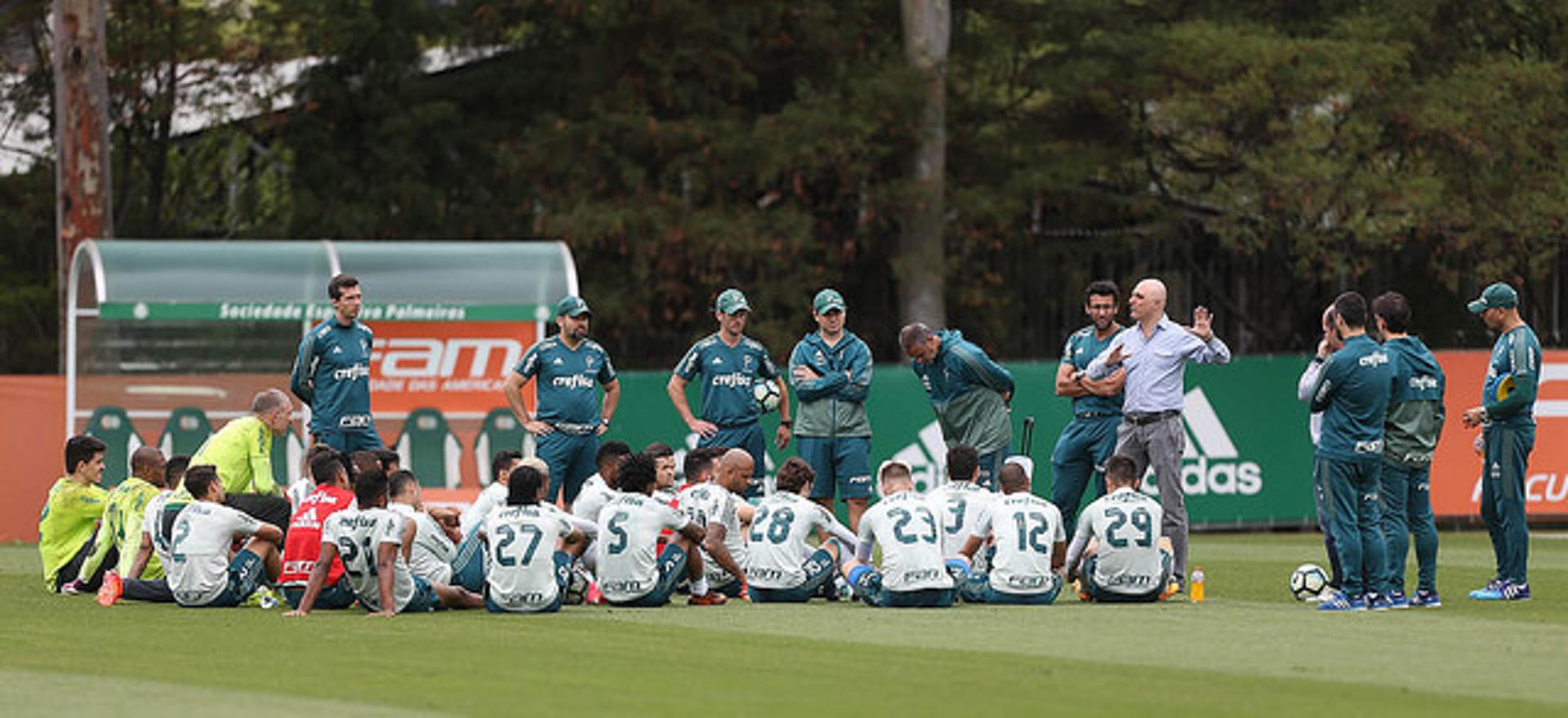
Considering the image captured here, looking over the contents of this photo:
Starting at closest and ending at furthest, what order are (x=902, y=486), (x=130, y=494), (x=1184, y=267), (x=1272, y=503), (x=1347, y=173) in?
(x=902, y=486)
(x=130, y=494)
(x=1272, y=503)
(x=1347, y=173)
(x=1184, y=267)

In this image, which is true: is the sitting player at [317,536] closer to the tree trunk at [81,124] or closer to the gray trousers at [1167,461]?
the gray trousers at [1167,461]

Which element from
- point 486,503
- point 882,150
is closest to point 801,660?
point 486,503

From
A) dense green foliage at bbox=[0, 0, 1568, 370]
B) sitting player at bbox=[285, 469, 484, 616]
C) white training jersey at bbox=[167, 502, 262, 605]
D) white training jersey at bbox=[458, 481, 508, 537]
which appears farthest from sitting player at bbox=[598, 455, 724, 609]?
dense green foliage at bbox=[0, 0, 1568, 370]

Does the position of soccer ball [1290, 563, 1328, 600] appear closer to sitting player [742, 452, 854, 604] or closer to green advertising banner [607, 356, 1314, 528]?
sitting player [742, 452, 854, 604]

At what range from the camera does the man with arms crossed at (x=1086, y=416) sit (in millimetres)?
18141

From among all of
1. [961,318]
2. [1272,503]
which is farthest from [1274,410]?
[961,318]

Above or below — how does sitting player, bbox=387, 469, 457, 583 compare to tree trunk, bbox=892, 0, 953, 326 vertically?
below

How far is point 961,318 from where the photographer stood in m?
33.9

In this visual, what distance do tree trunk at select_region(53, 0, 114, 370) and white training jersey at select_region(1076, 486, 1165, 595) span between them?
624 inches

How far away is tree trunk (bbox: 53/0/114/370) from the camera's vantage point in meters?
28.7

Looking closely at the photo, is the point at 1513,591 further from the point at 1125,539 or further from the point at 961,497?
the point at 961,497

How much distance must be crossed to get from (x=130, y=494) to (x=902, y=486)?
17.7 ft

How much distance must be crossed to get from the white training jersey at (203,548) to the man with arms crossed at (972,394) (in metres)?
5.18

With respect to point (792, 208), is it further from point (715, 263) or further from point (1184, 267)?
point (1184, 267)
